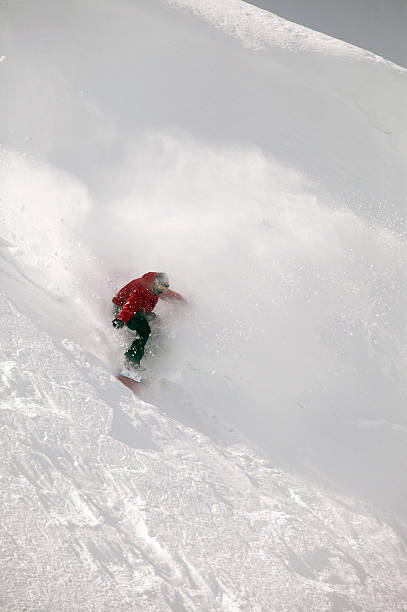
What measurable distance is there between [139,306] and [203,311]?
1097 mm

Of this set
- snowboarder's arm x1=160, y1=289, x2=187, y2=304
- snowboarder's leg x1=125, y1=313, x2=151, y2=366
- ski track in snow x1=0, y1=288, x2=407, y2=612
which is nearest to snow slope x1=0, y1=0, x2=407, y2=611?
ski track in snow x1=0, y1=288, x2=407, y2=612

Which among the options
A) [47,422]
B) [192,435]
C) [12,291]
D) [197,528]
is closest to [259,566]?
[197,528]

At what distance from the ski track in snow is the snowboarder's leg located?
567 millimetres

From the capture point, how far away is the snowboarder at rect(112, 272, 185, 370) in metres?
4.47

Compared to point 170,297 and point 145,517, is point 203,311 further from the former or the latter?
point 145,517

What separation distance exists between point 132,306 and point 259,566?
2.53 metres

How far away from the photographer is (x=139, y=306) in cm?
465

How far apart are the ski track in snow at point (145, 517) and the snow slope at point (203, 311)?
0.5 inches

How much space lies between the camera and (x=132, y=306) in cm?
459

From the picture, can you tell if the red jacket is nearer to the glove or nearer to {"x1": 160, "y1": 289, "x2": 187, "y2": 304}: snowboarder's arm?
{"x1": 160, "y1": 289, "x2": 187, "y2": 304}: snowboarder's arm

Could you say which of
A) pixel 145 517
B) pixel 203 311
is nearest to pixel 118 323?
pixel 203 311

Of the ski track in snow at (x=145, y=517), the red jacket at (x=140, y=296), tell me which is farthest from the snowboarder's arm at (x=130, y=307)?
the ski track in snow at (x=145, y=517)

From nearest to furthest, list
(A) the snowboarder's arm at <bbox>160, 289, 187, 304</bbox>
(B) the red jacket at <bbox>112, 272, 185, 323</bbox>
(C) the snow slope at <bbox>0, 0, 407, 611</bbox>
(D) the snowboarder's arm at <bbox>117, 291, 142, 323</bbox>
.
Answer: (C) the snow slope at <bbox>0, 0, 407, 611</bbox>, (D) the snowboarder's arm at <bbox>117, 291, 142, 323</bbox>, (B) the red jacket at <bbox>112, 272, 185, 323</bbox>, (A) the snowboarder's arm at <bbox>160, 289, 187, 304</bbox>

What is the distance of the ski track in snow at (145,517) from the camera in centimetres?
233
